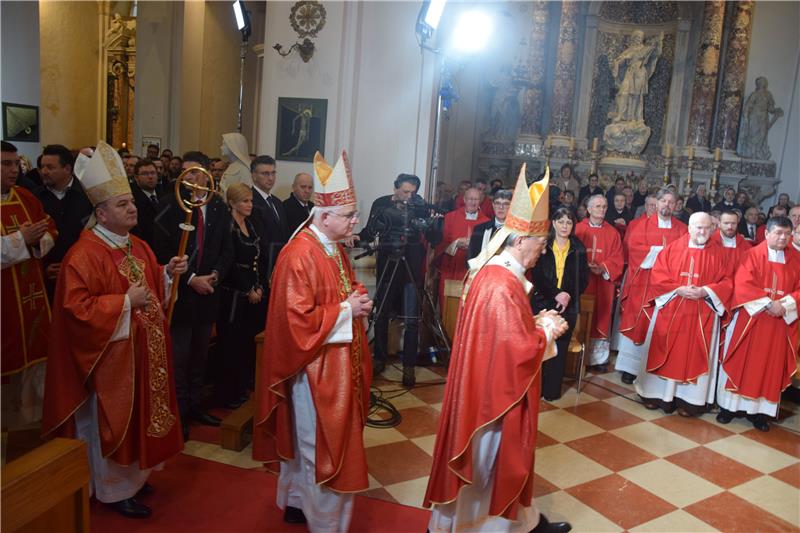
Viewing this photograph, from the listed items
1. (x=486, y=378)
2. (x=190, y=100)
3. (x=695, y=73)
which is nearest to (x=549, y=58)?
(x=695, y=73)

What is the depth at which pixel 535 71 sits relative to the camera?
518 inches

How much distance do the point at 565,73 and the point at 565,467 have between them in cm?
1081

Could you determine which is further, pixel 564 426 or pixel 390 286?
pixel 390 286

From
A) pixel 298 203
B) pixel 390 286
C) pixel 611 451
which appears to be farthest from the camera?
pixel 298 203

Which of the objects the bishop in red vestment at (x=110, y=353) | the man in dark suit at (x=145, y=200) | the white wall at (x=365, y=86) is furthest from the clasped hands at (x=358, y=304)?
the white wall at (x=365, y=86)

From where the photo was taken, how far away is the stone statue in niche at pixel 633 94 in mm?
13514

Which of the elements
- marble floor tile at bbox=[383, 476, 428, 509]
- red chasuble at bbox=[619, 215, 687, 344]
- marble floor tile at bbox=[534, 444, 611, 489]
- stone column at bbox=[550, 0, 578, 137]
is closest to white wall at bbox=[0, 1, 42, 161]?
marble floor tile at bbox=[383, 476, 428, 509]

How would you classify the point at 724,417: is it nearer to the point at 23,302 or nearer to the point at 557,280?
the point at 557,280

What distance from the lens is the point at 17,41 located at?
20.7 feet

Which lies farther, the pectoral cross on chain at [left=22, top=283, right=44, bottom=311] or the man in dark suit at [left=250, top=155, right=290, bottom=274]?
the man in dark suit at [left=250, top=155, right=290, bottom=274]

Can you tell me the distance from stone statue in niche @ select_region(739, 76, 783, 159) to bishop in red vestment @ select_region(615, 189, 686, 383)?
8.28m

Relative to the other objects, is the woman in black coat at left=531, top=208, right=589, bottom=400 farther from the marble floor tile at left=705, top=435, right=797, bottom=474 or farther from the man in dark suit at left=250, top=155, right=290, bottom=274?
the man in dark suit at left=250, top=155, right=290, bottom=274

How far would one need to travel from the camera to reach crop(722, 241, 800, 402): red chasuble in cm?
502

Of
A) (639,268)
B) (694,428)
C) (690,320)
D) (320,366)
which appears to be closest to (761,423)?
(694,428)
